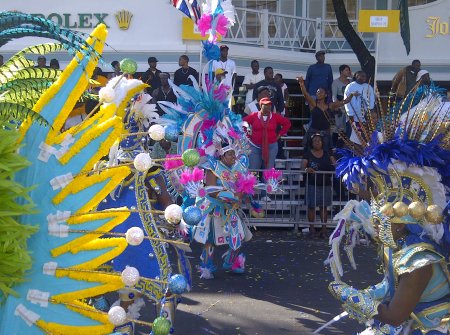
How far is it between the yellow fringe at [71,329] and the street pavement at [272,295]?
11.9 ft

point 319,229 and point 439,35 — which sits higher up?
point 439,35

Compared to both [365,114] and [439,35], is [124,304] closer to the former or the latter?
[365,114]

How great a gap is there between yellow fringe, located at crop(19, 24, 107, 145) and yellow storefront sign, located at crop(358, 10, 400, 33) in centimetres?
978

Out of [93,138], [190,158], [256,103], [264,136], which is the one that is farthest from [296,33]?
[93,138]

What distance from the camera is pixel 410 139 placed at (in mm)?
3721

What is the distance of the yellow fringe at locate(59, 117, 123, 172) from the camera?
2.94m

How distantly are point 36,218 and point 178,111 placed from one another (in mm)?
5039

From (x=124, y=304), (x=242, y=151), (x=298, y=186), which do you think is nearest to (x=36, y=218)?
(x=124, y=304)

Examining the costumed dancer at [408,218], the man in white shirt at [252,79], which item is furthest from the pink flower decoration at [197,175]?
the man in white shirt at [252,79]

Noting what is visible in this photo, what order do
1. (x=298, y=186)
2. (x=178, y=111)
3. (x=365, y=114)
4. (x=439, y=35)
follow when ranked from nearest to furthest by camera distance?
(x=365, y=114) → (x=178, y=111) → (x=298, y=186) → (x=439, y=35)

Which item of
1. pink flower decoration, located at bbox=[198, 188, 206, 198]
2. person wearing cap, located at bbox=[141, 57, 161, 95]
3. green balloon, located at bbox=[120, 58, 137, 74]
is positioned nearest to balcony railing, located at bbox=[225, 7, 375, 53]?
person wearing cap, located at bbox=[141, 57, 161, 95]

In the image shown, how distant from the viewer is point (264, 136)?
10930mm

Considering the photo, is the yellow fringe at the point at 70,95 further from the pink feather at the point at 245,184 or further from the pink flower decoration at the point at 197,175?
the pink feather at the point at 245,184

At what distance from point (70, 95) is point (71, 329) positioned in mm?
879
